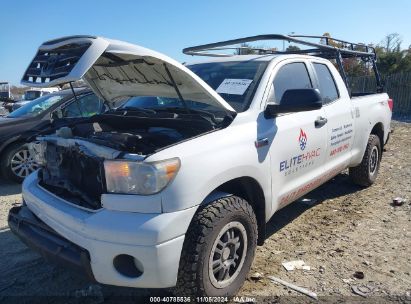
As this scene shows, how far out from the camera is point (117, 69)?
11.4ft

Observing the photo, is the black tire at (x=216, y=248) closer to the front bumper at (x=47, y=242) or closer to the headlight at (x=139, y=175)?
the headlight at (x=139, y=175)

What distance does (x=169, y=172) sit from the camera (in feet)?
8.03

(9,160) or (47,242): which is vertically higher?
(47,242)

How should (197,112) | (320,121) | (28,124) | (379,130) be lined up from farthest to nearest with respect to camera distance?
(28,124) < (379,130) < (320,121) < (197,112)

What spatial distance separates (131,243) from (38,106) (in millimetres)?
5614

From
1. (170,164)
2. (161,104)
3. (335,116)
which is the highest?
(161,104)

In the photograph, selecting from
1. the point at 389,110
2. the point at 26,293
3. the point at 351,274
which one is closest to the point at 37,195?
the point at 26,293

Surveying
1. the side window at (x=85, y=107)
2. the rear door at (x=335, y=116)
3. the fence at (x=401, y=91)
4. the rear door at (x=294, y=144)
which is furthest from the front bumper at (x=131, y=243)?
the fence at (x=401, y=91)

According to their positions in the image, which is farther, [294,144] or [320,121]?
[320,121]

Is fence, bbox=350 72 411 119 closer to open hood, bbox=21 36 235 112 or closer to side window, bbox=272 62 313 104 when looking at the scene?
side window, bbox=272 62 313 104

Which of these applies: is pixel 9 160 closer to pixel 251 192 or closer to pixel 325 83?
pixel 251 192

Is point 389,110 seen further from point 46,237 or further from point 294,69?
point 46,237

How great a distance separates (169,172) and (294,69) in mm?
2201

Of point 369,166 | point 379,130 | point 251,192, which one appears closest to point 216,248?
point 251,192
